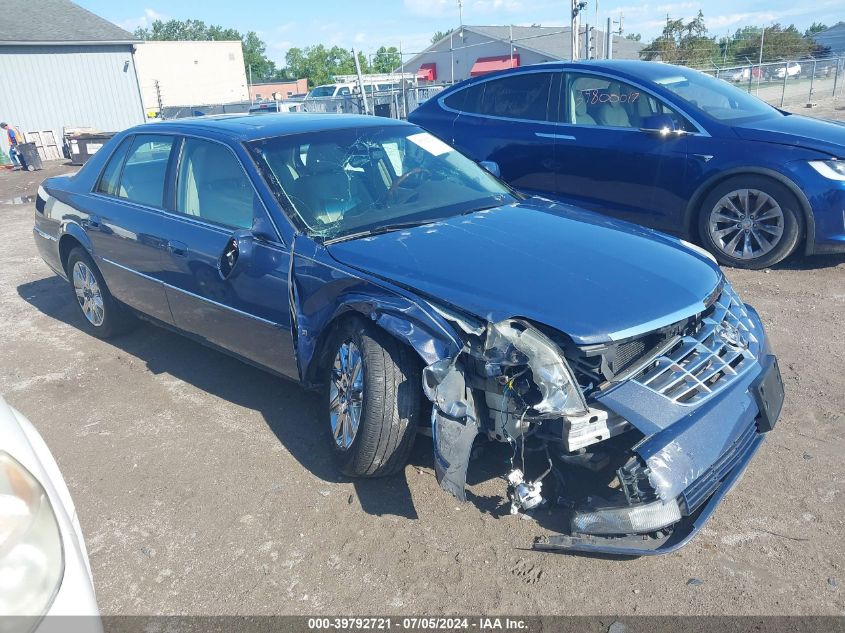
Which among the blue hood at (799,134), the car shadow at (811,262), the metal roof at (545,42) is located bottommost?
the car shadow at (811,262)

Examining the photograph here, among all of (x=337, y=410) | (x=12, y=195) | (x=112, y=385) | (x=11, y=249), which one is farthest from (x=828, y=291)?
(x=12, y=195)

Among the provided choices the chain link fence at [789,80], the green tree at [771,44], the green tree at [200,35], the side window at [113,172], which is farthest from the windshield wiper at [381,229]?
the green tree at [200,35]

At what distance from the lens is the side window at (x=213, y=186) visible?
Result: 150 inches

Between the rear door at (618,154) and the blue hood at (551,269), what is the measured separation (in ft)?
8.38

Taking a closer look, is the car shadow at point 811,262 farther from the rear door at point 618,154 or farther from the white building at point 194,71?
the white building at point 194,71

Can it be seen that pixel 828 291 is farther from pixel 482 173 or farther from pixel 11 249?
pixel 11 249

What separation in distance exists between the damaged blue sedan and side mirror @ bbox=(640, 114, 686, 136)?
231 cm

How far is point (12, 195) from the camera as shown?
14.6m

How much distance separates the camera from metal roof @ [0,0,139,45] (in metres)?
22.6

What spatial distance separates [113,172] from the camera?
5.04m

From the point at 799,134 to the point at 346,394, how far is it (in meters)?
4.60

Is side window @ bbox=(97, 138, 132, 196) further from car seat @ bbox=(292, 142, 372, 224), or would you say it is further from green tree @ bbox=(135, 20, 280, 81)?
green tree @ bbox=(135, 20, 280, 81)

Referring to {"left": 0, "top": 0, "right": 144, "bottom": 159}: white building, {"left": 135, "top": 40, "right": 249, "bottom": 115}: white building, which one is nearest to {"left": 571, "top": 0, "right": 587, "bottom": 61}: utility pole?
{"left": 0, "top": 0, "right": 144, "bottom": 159}: white building

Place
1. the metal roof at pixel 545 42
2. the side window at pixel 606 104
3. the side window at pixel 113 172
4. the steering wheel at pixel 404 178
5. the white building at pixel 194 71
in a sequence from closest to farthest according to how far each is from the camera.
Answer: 1. the steering wheel at pixel 404 178
2. the side window at pixel 113 172
3. the side window at pixel 606 104
4. the metal roof at pixel 545 42
5. the white building at pixel 194 71
